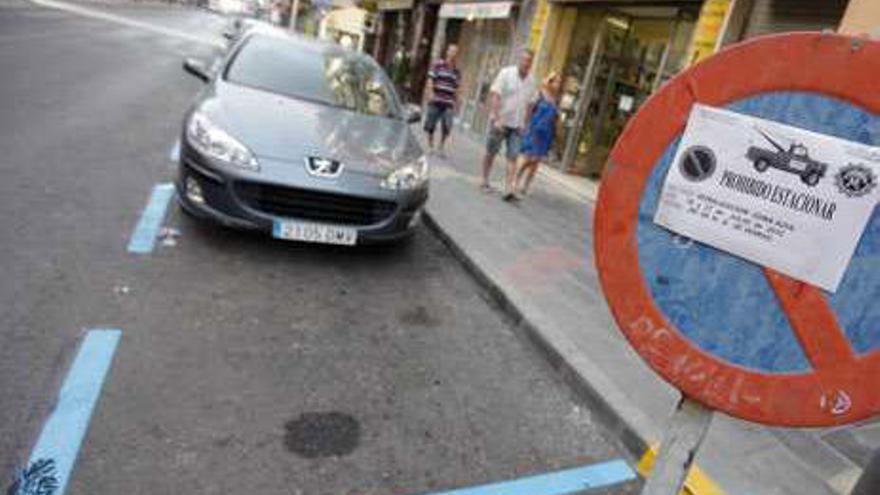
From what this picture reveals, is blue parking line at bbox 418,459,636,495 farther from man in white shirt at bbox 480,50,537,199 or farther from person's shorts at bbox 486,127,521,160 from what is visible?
person's shorts at bbox 486,127,521,160

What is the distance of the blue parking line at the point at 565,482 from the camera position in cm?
300

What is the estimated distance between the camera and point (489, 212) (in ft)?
25.1

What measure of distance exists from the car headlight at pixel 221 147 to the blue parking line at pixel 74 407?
1.53 meters

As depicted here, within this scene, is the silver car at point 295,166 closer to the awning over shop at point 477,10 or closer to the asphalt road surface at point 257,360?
the asphalt road surface at point 257,360

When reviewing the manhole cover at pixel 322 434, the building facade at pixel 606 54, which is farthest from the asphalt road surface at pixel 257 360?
the building facade at pixel 606 54

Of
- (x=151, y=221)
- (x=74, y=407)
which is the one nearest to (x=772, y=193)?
(x=74, y=407)

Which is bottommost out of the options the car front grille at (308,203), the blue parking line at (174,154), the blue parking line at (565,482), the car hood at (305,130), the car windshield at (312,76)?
the blue parking line at (174,154)

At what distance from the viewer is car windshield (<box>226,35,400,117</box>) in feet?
20.0

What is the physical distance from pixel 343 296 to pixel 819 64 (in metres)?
3.75

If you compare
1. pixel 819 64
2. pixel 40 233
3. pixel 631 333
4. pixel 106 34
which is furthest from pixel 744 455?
pixel 106 34

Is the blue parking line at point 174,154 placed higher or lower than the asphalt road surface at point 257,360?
lower

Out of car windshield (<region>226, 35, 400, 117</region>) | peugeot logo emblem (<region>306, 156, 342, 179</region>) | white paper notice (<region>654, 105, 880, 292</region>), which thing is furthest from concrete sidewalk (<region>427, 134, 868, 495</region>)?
white paper notice (<region>654, 105, 880, 292</region>)

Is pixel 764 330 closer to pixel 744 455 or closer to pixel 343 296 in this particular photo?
pixel 744 455

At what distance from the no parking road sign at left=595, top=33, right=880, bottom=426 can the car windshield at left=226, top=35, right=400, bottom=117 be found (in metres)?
4.85
